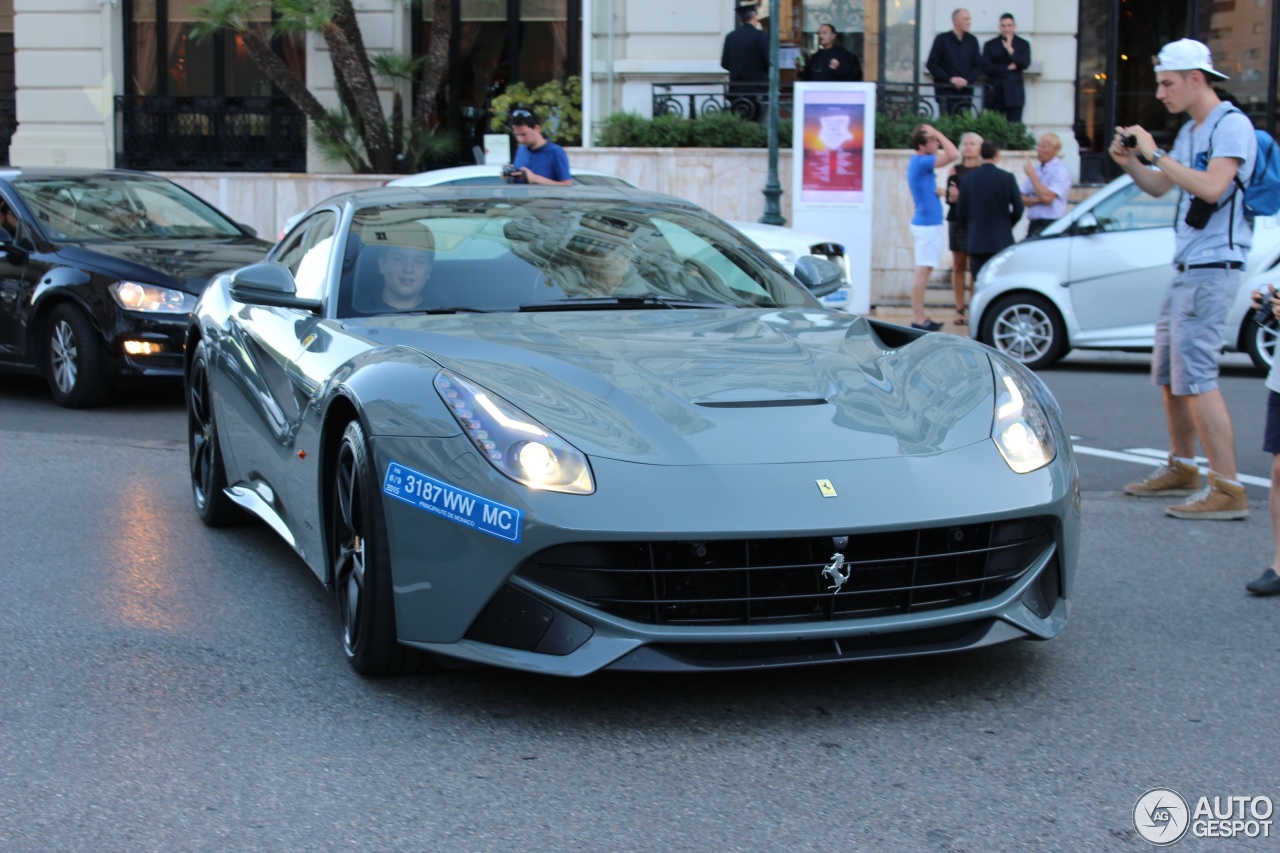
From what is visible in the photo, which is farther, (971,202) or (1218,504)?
(971,202)

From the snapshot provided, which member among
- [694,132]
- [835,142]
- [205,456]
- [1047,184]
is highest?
[694,132]

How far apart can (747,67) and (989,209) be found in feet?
19.0

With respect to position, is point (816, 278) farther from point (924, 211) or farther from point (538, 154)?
point (924, 211)

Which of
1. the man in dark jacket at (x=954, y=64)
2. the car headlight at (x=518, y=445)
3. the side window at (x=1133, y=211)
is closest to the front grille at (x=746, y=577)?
the car headlight at (x=518, y=445)

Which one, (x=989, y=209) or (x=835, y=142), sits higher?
(x=835, y=142)

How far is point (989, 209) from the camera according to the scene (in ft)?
47.4

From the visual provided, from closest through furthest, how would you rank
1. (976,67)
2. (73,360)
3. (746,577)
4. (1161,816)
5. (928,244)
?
(1161,816) < (746,577) < (73,360) < (928,244) < (976,67)

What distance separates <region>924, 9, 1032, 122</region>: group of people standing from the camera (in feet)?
63.4

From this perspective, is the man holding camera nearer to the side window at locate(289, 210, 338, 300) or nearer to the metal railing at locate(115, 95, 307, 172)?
the side window at locate(289, 210, 338, 300)

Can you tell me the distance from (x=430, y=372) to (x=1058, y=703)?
1.88m

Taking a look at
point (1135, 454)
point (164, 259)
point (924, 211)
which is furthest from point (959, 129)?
point (164, 259)

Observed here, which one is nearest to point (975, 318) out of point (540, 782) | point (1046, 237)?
point (1046, 237)

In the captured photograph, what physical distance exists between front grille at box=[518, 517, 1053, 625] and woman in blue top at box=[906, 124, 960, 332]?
1132cm

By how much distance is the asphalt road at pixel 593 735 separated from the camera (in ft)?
11.0
